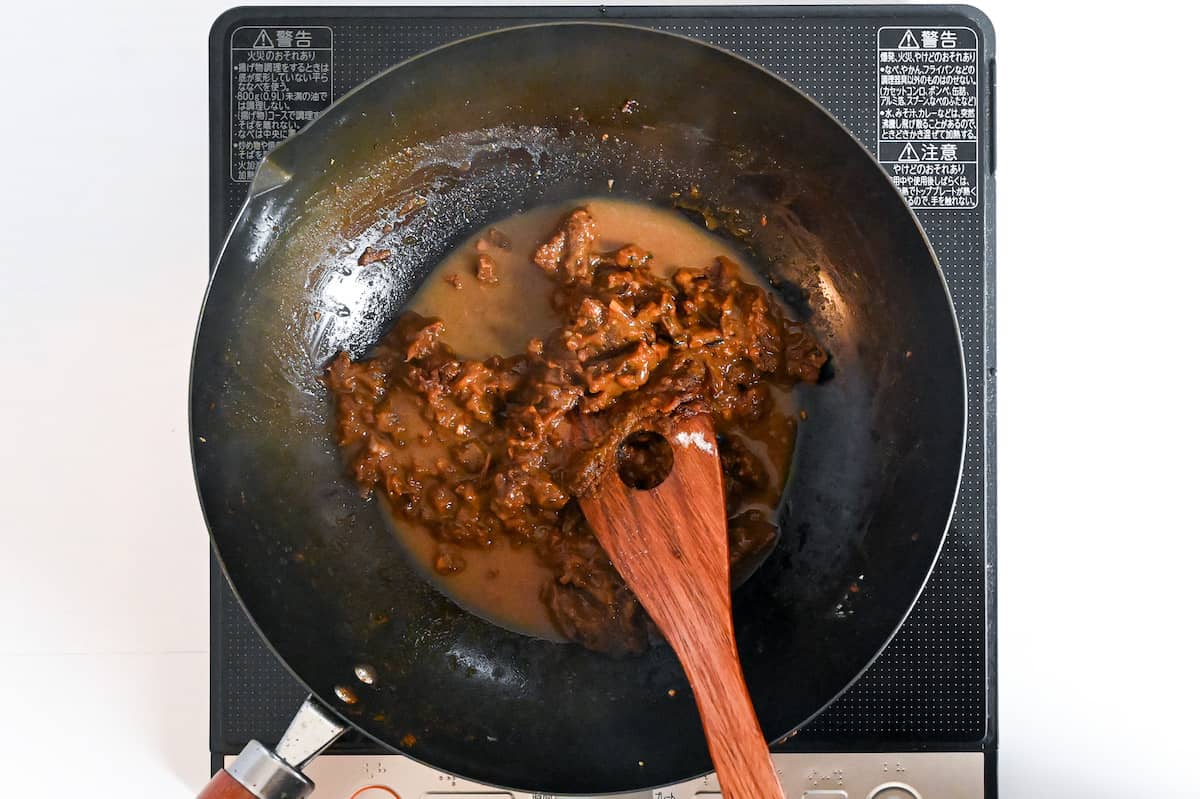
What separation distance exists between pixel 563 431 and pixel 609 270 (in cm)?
27

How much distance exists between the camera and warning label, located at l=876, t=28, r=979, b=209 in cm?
141

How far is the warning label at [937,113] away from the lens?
1.41 meters

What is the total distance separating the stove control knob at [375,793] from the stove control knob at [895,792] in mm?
781

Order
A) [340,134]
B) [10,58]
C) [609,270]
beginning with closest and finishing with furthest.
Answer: [340,134]
[609,270]
[10,58]

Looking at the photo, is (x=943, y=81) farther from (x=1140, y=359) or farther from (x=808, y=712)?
(x=808, y=712)

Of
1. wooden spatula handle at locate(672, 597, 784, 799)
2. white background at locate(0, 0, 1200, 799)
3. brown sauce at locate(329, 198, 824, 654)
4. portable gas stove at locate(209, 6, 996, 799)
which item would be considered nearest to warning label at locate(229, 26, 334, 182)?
portable gas stove at locate(209, 6, 996, 799)

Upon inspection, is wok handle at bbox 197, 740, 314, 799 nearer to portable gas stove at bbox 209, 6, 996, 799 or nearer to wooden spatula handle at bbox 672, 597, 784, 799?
portable gas stove at bbox 209, 6, 996, 799

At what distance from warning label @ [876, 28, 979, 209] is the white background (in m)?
0.10

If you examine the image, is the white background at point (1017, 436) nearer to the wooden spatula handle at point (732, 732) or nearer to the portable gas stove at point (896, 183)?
the portable gas stove at point (896, 183)

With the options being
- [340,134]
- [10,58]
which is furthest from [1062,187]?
[10,58]

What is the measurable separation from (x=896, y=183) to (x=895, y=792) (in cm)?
98

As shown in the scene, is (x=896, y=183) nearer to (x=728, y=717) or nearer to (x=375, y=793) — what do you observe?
(x=728, y=717)

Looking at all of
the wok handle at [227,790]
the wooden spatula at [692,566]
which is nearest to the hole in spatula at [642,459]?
the wooden spatula at [692,566]

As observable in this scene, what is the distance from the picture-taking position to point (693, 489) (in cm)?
126
